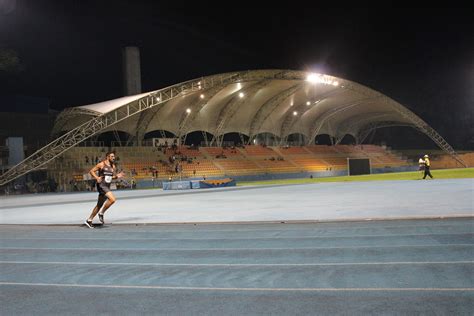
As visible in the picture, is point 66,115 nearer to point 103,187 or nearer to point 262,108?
point 262,108

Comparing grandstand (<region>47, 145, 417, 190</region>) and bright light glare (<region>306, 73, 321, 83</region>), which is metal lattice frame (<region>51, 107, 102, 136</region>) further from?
bright light glare (<region>306, 73, 321, 83</region>)

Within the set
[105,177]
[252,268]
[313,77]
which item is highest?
[313,77]

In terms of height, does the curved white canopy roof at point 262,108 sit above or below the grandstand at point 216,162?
above

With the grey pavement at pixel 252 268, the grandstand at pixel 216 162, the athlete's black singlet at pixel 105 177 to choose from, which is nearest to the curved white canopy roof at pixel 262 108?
the grandstand at pixel 216 162

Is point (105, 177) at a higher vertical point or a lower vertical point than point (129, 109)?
lower

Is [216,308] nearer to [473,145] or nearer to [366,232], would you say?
[366,232]

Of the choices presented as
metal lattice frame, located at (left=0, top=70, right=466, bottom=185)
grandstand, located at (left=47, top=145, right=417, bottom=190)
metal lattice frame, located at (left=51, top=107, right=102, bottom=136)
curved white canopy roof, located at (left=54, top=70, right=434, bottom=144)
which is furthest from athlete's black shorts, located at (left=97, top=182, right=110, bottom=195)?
metal lattice frame, located at (left=51, top=107, right=102, bottom=136)

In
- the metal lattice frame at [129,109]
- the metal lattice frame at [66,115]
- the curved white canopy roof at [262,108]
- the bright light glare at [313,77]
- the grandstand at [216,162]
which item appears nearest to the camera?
the metal lattice frame at [129,109]

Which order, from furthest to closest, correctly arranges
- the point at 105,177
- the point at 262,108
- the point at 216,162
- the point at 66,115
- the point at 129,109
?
the point at 262,108 → the point at 216,162 → the point at 66,115 → the point at 129,109 → the point at 105,177

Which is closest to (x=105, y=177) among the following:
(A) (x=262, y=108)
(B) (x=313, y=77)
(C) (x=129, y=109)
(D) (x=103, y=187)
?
(D) (x=103, y=187)

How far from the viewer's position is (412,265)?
20.5ft

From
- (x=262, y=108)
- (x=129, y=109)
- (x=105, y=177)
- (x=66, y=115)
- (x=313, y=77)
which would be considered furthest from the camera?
(x=262, y=108)

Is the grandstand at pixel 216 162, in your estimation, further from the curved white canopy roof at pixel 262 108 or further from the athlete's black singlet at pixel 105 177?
the athlete's black singlet at pixel 105 177

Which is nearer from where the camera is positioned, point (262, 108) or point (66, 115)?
point (66, 115)
